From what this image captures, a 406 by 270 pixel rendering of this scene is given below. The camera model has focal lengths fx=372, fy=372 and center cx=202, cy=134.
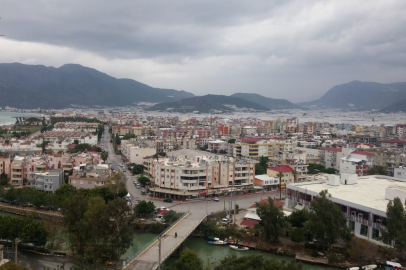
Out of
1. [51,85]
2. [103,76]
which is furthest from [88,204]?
[103,76]

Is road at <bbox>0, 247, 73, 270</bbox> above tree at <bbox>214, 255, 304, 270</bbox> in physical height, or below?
below

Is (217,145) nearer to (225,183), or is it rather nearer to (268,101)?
(225,183)

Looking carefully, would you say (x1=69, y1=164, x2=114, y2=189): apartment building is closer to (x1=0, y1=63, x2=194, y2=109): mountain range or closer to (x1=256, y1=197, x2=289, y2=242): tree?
(x1=256, y1=197, x2=289, y2=242): tree

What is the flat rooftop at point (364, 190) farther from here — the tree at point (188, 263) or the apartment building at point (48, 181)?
the apartment building at point (48, 181)

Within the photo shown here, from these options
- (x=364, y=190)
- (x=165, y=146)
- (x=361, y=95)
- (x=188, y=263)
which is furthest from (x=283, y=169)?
(x=361, y=95)

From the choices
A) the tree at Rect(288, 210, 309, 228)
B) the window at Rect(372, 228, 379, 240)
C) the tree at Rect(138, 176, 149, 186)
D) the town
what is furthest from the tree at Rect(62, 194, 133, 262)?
the tree at Rect(138, 176, 149, 186)

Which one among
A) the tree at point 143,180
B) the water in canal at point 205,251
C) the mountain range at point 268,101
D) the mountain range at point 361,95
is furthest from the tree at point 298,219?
the mountain range at point 361,95

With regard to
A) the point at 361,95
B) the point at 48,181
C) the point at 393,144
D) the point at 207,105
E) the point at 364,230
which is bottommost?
the point at 364,230
